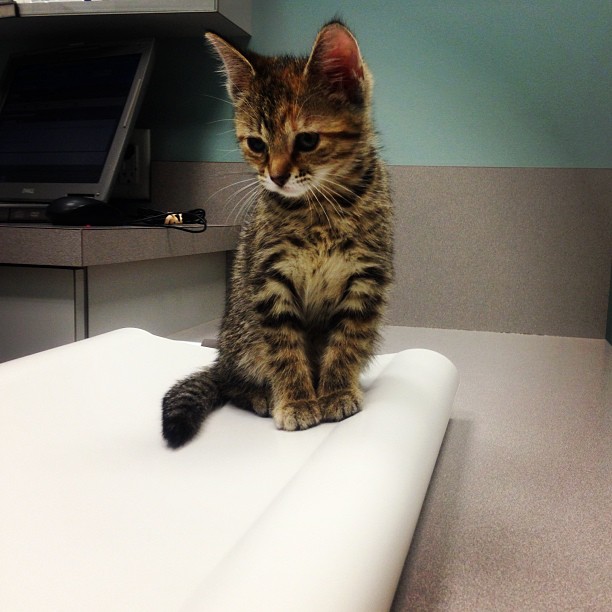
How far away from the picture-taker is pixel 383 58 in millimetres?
1799

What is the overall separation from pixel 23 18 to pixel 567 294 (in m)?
1.93

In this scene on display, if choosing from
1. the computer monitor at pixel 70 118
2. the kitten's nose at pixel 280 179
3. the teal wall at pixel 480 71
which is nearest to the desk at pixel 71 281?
the computer monitor at pixel 70 118

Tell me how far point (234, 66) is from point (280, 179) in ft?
0.73

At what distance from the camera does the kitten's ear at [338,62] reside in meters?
0.72

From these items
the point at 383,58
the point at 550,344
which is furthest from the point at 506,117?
the point at 550,344

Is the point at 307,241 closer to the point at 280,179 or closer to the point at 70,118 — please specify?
the point at 280,179

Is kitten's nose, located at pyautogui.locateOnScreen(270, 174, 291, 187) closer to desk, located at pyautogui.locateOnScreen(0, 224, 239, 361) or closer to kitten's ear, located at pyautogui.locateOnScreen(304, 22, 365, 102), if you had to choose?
kitten's ear, located at pyautogui.locateOnScreen(304, 22, 365, 102)

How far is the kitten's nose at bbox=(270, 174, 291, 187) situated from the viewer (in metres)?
0.74

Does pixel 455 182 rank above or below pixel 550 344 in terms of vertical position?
above

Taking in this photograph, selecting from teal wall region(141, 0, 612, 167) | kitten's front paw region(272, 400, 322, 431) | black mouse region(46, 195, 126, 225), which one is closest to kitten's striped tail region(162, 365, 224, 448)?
kitten's front paw region(272, 400, 322, 431)

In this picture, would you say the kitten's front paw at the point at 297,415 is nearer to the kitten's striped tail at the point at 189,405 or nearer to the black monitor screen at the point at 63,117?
the kitten's striped tail at the point at 189,405

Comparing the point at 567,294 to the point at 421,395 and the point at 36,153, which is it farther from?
the point at 36,153

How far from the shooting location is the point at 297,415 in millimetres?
766

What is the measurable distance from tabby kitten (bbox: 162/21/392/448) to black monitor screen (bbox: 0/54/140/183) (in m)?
0.99
